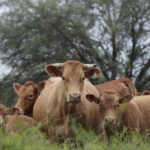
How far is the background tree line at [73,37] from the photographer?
12695 millimetres

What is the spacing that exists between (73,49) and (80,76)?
9235 millimetres

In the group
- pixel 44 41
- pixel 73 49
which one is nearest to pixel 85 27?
pixel 73 49

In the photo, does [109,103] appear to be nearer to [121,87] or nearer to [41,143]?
[41,143]

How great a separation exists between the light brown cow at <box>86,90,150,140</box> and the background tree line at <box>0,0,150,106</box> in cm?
746

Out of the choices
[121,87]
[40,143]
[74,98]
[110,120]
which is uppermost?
[121,87]

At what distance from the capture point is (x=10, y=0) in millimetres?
13344

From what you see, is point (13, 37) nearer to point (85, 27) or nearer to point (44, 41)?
point (44, 41)

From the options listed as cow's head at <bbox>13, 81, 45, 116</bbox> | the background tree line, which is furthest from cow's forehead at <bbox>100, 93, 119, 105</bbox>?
the background tree line

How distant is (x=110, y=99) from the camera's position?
4.56 m

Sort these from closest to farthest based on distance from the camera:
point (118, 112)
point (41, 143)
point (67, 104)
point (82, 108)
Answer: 1. point (41, 143)
2. point (67, 104)
3. point (82, 108)
4. point (118, 112)

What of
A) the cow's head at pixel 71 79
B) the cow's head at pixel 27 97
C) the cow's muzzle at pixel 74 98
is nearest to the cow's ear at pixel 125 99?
the cow's head at pixel 71 79

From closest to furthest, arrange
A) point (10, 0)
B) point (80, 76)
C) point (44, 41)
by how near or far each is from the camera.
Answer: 1. point (80, 76)
2. point (44, 41)
3. point (10, 0)

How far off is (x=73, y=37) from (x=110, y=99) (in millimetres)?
9169

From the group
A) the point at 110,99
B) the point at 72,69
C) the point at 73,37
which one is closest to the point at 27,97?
the point at 72,69
